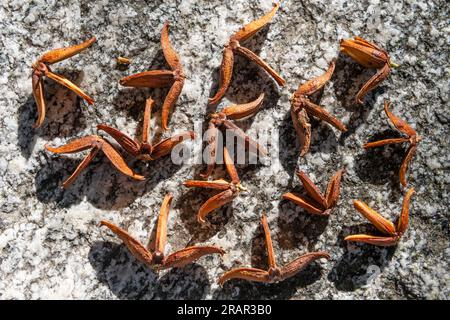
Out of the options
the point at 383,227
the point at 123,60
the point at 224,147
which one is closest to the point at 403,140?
the point at 383,227

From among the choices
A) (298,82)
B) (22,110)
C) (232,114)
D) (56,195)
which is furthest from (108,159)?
(298,82)

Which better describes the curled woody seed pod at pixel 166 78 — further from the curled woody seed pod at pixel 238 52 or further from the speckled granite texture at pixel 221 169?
the curled woody seed pod at pixel 238 52

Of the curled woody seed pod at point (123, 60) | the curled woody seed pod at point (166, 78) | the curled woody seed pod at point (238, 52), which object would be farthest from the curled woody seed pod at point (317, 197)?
the curled woody seed pod at point (123, 60)

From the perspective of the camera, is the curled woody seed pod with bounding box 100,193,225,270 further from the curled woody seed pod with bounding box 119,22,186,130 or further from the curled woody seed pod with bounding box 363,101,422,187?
the curled woody seed pod with bounding box 363,101,422,187

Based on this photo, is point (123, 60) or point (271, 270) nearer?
point (271, 270)

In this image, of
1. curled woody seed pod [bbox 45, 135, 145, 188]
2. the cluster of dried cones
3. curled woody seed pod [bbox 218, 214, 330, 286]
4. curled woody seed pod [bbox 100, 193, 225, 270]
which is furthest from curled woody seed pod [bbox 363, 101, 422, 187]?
curled woody seed pod [bbox 45, 135, 145, 188]

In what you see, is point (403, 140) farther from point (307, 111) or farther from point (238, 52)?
point (238, 52)
